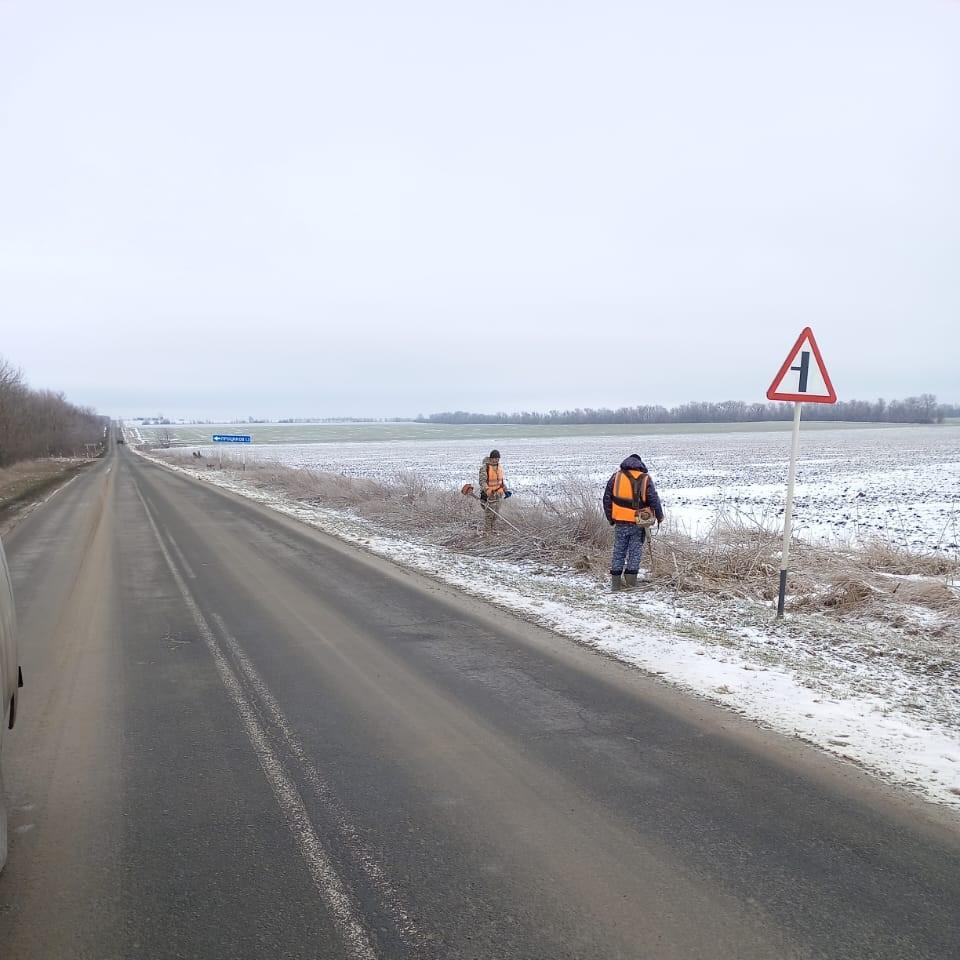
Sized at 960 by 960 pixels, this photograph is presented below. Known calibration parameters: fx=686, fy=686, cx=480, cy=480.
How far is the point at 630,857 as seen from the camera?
338 centimetres

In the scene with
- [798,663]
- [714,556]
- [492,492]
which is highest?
[492,492]

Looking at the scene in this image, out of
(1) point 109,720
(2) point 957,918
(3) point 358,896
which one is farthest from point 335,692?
(2) point 957,918

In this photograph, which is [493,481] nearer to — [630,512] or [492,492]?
[492,492]

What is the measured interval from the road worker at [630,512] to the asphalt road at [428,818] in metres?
3.13

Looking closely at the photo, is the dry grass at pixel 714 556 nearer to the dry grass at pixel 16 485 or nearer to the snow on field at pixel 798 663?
the snow on field at pixel 798 663

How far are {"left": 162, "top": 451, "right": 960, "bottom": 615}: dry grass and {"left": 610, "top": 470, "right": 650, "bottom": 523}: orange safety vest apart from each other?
0.99 meters

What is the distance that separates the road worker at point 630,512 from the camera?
938 cm

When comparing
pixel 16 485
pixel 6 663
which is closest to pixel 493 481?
pixel 6 663

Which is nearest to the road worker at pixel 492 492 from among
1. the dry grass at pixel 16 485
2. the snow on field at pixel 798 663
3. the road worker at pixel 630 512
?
the snow on field at pixel 798 663

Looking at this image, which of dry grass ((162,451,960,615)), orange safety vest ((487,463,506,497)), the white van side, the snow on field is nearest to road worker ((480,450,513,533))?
orange safety vest ((487,463,506,497))

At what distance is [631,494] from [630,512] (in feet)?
0.81

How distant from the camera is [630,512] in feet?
30.9

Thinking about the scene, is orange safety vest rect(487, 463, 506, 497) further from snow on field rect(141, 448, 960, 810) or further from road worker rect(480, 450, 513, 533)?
snow on field rect(141, 448, 960, 810)

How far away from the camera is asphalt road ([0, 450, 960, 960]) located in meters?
2.86
